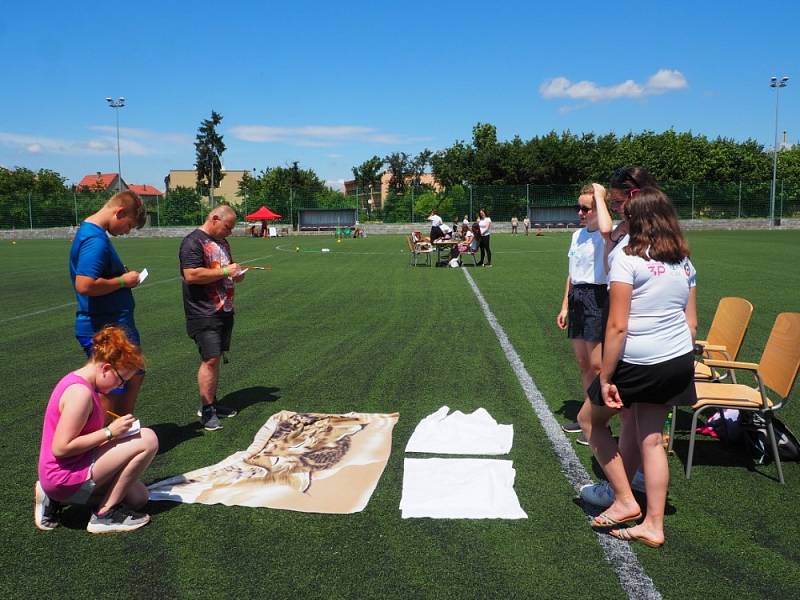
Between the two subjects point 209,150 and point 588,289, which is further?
point 209,150

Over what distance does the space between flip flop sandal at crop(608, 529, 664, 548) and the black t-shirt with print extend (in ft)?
11.0

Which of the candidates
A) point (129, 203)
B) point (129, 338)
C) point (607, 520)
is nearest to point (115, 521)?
point (129, 338)

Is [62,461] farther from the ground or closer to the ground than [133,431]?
closer to the ground

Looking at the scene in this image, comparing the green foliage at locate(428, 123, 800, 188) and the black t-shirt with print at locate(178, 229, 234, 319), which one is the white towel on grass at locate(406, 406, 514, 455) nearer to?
the black t-shirt with print at locate(178, 229, 234, 319)

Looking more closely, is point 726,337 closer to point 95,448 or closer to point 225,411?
point 225,411

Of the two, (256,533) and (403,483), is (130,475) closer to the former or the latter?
(256,533)

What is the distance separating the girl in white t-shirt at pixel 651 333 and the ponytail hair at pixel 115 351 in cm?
Answer: 243

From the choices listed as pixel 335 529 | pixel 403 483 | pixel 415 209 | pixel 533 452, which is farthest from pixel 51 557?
pixel 415 209

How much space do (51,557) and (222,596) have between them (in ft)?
3.29

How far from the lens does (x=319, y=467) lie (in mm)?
4309

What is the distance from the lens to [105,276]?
3961 mm

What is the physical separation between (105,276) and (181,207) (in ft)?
152

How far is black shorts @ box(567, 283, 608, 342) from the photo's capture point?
4.43 m

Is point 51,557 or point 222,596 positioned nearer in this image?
point 222,596
